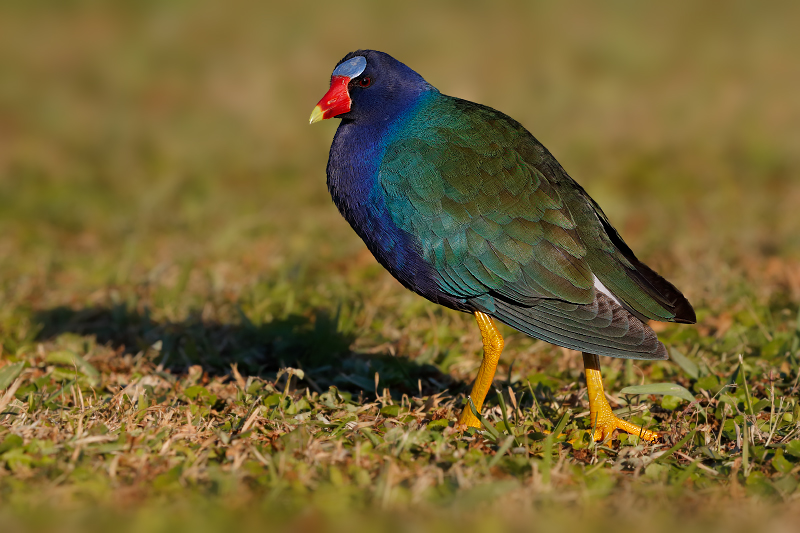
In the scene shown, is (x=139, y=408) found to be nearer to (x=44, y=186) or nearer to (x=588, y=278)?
(x=588, y=278)

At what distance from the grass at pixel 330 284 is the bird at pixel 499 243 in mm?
409

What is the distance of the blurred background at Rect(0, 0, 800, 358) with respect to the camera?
5.97 metres

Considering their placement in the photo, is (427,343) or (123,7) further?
(123,7)

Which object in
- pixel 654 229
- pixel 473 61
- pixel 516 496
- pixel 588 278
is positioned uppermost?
pixel 473 61

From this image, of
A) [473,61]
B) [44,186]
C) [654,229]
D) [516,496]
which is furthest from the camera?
[473,61]

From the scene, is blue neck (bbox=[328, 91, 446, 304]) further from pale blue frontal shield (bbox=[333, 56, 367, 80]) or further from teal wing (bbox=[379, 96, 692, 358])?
pale blue frontal shield (bbox=[333, 56, 367, 80])

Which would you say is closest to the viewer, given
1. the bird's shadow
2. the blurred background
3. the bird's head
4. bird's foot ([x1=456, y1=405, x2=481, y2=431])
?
bird's foot ([x1=456, y1=405, x2=481, y2=431])

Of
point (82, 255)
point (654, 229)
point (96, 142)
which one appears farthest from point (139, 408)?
point (96, 142)

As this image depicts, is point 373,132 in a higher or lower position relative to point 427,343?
higher

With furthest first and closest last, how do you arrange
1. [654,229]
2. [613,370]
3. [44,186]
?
[44,186] < [654,229] < [613,370]

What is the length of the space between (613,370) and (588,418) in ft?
1.92

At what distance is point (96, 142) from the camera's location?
815 centimetres

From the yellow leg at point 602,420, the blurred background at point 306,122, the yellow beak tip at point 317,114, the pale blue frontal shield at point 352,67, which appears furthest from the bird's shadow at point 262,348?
the pale blue frontal shield at point 352,67

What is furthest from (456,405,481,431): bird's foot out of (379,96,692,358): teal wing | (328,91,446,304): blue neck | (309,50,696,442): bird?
(328,91,446,304): blue neck
